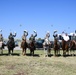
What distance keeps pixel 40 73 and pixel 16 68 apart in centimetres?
222

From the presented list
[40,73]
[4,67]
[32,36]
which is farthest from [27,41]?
[40,73]

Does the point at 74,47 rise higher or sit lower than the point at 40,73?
higher

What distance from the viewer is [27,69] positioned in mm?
18391

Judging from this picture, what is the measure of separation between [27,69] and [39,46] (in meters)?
24.5

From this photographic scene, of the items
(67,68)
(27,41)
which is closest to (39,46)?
(27,41)

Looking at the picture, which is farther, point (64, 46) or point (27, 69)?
point (64, 46)

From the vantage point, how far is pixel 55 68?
1900cm

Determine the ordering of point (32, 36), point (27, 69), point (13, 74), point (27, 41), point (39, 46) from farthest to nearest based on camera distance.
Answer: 1. point (39, 46)
2. point (27, 41)
3. point (32, 36)
4. point (27, 69)
5. point (13, 74)

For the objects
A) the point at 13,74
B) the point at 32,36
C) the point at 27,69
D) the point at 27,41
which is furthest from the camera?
the point at 27,41

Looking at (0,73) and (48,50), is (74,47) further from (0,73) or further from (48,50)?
(0,73)

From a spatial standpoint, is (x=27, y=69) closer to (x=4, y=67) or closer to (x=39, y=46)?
(x=4, y=67)

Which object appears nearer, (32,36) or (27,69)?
(27,69)

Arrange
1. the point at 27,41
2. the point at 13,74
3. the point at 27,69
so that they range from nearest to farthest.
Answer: the point at 13,74 < the point at 27,69 < the point at 27,41

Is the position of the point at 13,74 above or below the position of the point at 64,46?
below
